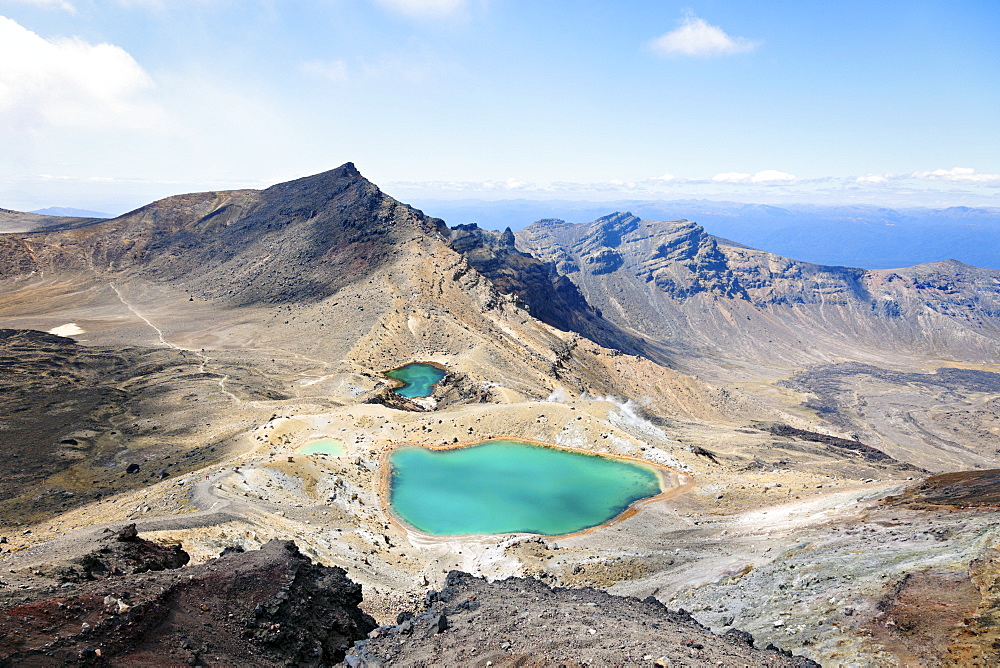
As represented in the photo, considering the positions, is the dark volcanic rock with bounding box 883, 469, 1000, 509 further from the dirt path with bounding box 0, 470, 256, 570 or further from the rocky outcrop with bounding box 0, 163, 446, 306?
the rocky outcrop with bounding box 0, 163, 446, 306

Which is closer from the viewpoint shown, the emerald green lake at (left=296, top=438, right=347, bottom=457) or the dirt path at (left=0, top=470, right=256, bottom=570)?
the dirt path at (left=0, top=470, right=256, bottom=570)

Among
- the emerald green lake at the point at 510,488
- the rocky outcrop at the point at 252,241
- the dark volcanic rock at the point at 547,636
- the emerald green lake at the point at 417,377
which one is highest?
the rocky outcrop at the point at 252,241

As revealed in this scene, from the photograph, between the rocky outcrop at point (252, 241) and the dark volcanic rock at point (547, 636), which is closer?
the dark volcanic rock at point (547, 636)

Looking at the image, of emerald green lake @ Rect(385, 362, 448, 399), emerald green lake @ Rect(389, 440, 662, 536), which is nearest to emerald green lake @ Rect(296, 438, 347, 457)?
emerald green lake @ Rect(389, 440, 662, 536)

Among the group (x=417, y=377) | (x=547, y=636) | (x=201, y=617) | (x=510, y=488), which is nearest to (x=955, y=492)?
(x=547, y=636)

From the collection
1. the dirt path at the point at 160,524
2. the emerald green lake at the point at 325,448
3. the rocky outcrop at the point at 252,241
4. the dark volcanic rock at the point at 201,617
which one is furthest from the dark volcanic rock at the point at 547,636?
the rocky outcrop at the point at 252,241

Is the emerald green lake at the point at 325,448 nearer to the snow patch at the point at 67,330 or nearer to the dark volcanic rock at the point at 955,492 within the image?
the dark volcanic rock at the point at 955,492
